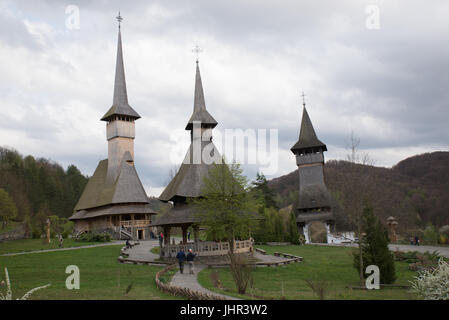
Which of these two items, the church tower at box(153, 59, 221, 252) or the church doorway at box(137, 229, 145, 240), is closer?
the church tower at box(153, 59, 221, 252)

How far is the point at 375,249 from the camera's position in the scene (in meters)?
19.3

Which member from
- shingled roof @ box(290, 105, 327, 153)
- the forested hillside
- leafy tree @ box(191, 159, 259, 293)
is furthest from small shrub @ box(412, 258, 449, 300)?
the forested hillside

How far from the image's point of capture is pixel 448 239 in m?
42.5

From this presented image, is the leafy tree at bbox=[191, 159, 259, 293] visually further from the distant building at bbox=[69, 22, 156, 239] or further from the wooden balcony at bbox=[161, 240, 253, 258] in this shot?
the distant building at bbox=[69, 22, 156, 239]

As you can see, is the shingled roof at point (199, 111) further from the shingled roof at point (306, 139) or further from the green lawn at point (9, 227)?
the green lawn at point (9, 227)

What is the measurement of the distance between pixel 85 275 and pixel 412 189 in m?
80.8

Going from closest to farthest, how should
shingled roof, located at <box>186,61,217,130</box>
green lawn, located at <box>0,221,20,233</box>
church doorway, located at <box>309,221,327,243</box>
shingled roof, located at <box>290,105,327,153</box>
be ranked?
shingled roof, located at <box>186,61,217,130</box> → church doorway, located at <box>309,221,327,243</box> → green lawn, located at <box>0,221,20,233</box> → shingled roof, located at <box>290,105,327,153</box>

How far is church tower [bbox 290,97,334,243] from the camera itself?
4838 centimetres

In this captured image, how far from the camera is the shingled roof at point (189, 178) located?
2741 centimetres

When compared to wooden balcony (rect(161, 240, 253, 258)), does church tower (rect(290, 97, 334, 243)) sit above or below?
above

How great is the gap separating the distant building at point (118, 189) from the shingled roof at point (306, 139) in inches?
871

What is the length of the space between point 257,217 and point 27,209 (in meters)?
45.4

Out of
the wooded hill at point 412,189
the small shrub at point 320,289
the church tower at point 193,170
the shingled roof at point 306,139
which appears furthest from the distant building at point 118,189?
the small shrub at point 320,289
